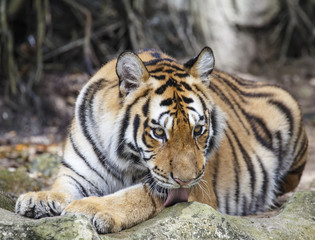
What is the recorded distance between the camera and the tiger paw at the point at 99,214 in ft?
8.88

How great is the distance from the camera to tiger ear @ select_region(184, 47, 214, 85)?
3.32 m

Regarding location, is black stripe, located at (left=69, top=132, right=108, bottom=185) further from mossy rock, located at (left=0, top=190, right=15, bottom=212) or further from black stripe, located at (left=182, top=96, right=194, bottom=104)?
black stripe, located at (left=182, top=96, right=194, bottom=104)

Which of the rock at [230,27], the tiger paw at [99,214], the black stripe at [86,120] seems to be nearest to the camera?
the tiger paw at [99,214]

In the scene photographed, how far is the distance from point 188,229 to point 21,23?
6819mm

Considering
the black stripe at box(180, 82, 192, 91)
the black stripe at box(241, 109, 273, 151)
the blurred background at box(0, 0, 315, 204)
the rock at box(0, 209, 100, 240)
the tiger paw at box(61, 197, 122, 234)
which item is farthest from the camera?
the blurred background at box(0, 0, 315, 204)

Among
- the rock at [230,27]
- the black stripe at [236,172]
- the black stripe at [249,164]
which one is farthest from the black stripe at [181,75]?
the rock at [230,27]

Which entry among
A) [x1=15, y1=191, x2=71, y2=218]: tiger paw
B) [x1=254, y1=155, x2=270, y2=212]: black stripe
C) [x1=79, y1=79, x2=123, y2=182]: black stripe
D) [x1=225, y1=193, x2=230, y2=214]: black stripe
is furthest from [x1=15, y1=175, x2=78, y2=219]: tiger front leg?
[x1=254, y1=155, x2=270, y2=212]: black stripe

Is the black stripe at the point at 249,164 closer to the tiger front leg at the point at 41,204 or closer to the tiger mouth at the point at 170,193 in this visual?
the tiger mouth at the point at 170,193

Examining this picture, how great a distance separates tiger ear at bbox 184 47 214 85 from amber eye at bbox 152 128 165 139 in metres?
0.57

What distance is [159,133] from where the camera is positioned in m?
3.00

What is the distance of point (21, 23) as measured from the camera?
8594mm

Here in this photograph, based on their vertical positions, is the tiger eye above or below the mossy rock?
above

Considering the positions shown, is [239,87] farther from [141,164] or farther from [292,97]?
[141,164]

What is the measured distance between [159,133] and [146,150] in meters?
0.14
